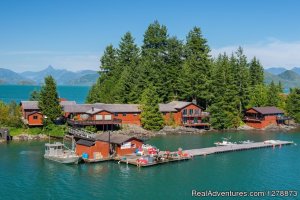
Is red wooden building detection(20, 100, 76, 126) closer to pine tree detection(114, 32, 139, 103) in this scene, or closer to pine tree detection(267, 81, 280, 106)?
pine tree detection(114, 32, 139, 103)

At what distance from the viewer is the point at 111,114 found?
80812 mm

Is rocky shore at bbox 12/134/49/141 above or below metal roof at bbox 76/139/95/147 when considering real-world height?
above

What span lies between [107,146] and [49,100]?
22.4 m

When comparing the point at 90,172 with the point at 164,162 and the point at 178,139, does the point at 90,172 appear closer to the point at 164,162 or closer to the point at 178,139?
the point at 164,162

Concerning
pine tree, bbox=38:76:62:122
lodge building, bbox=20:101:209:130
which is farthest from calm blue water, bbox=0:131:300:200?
lodge building, bbox=20:101:209:130

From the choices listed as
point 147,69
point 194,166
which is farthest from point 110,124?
point 194,166

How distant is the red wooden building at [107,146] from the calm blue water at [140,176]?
2791 mm

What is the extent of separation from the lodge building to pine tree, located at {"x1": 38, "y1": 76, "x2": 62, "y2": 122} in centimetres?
238

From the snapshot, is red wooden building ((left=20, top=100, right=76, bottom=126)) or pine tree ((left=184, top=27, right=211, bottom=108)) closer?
red wooden building ((left=20, top=100, right=76, bottom=126))

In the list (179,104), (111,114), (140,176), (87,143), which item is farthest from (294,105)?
(140,176)

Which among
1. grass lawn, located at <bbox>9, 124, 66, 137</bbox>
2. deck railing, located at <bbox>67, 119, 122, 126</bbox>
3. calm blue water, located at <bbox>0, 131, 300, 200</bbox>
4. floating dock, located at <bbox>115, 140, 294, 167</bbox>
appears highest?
deck railing, located at <bbox>67, 119, 122, 126</bbox>

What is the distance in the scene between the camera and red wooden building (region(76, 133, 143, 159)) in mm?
58031

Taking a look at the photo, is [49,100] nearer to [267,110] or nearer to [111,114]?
[111,114]

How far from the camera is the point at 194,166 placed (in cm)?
5572
